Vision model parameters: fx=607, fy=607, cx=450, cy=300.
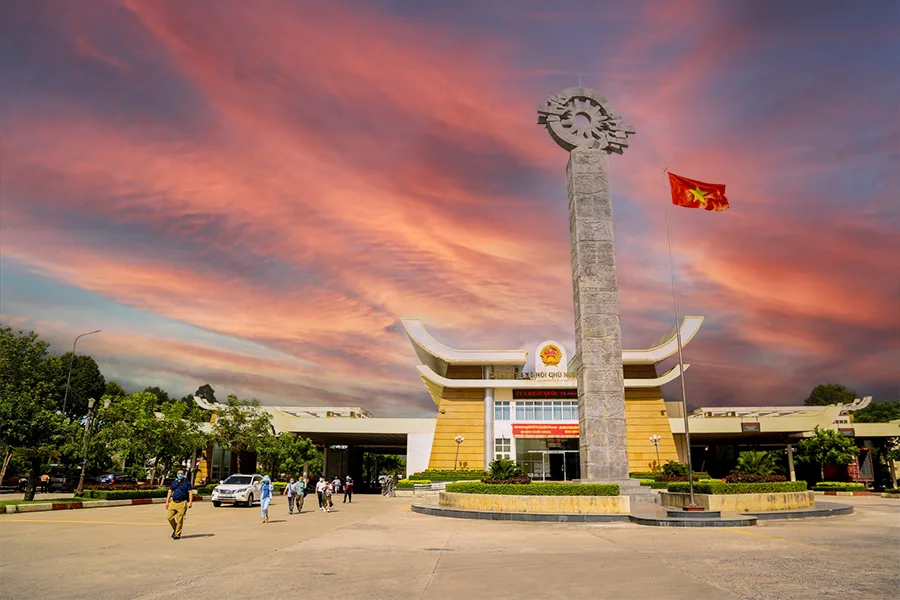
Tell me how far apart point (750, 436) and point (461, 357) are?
31563mm

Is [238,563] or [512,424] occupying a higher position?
[512,424]

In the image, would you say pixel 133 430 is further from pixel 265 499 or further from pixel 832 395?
pixel 832 395

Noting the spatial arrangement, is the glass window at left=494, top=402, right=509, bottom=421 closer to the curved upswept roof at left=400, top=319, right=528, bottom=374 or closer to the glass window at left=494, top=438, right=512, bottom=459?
the glass window at left=494, top=438, right=512, bottom=459

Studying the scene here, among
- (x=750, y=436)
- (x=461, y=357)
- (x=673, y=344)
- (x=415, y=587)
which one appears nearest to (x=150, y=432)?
(x=461, y=357)

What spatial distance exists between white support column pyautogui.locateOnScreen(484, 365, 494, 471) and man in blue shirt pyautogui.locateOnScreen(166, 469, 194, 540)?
44203 millimetres

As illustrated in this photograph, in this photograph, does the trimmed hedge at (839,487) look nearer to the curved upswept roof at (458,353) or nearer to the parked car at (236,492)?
the curved upswept roof at (458,353)

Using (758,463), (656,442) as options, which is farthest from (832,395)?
(758,463)

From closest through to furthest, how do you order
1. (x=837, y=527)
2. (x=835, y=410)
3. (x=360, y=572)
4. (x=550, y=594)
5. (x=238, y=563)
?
(x=550, y=594) → (x=360, y=572) → (x=238, y=563) → (x=837, y=527) → (x=835, y=410)

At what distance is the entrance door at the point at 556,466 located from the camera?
191 ft

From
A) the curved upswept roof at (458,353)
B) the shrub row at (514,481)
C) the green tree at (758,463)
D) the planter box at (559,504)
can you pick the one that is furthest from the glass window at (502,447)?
the planter box at (559,504)

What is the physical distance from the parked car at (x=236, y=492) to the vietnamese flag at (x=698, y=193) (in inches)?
1016

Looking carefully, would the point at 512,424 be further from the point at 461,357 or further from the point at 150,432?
the point at 150,432

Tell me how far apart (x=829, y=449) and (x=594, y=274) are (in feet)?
105

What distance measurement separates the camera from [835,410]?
58062 mm
